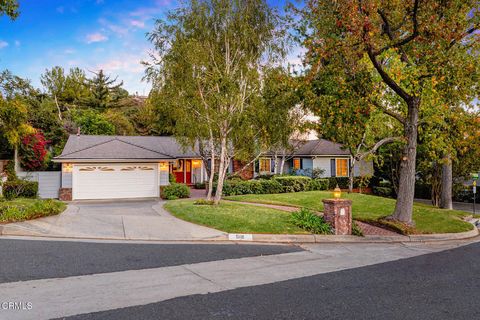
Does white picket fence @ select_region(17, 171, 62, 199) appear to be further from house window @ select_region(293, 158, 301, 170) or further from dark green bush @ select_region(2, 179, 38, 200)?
house window @ select_region(293, 158, 301, 170)

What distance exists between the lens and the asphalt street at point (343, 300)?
5051 millimetres

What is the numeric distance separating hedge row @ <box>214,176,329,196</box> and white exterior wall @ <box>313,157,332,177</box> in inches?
228

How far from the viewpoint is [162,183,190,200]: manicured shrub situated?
74.4ft

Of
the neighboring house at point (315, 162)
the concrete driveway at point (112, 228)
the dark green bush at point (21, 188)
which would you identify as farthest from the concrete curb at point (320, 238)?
the neighboring house at point (315, 162)

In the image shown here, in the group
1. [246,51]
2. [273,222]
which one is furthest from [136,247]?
[246,51]

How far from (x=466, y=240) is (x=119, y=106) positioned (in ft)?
164

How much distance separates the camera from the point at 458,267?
8258 millimetres

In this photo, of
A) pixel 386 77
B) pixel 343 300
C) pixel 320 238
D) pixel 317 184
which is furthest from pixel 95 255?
pixel 317 184

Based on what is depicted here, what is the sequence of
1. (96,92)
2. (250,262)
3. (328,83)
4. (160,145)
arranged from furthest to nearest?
(96,92) → (160,145) → (328,83) → (250,262)

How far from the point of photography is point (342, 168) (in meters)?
36.2

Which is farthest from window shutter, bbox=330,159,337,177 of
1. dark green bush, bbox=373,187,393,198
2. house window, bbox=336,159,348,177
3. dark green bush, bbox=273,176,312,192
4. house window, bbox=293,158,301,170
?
dark green bush, bbox=273,176,312,192

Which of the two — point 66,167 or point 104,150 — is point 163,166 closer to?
point 104,150

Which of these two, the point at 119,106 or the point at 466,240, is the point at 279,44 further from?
the point at 119,106
